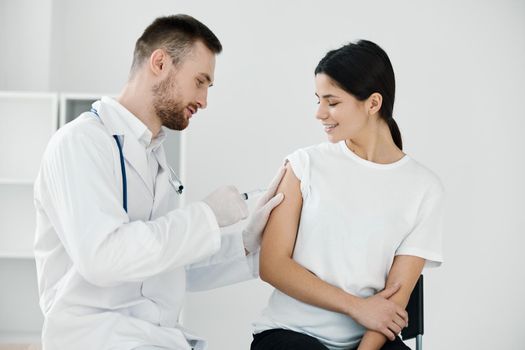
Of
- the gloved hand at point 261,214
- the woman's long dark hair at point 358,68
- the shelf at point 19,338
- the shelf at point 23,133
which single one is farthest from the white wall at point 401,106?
the woman's long dark hair at point 358,68

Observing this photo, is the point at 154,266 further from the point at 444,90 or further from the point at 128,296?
the point at 444,90

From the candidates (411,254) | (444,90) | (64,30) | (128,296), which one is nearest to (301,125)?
(444,90)

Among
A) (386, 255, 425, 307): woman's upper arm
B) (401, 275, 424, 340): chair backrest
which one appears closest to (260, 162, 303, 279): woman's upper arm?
(386, 255, 425, 307): woman's upper arm

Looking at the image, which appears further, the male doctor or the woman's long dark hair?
the woman's long dark hair

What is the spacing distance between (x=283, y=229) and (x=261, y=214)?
0.07m

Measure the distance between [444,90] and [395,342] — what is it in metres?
2.28

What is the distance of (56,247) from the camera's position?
67.1 inches

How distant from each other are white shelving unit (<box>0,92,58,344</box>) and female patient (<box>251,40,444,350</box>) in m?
1.91

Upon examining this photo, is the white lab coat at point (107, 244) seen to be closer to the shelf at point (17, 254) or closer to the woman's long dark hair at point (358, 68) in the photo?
the woman's long dark hair at point (358, 68)

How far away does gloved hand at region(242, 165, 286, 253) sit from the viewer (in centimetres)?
196

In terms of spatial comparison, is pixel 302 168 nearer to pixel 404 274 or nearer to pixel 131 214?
pixel 404 274

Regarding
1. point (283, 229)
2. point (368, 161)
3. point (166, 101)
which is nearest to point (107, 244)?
point (166, 101)

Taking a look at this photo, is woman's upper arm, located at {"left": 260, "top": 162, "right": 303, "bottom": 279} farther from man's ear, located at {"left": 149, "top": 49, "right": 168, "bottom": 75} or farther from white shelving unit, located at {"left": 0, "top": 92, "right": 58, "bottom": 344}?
white shelving unit, located at {"left": 0, "top": 92, "right": 58, "bottom": 344}

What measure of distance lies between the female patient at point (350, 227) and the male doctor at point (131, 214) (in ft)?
0.37
